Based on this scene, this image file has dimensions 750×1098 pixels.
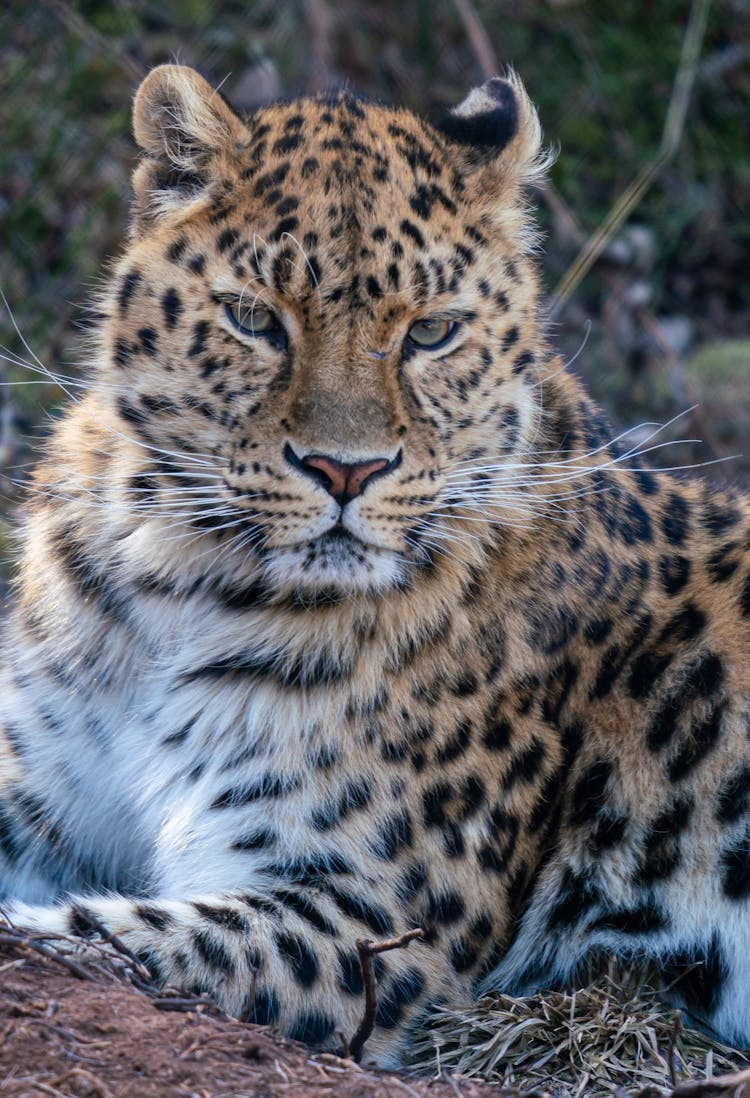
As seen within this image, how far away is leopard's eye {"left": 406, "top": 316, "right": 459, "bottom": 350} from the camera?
482 cm

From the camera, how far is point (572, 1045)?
457 cm

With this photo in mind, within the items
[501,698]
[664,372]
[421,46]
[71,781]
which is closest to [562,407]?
[501,698]

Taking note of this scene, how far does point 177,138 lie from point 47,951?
2.68 meters

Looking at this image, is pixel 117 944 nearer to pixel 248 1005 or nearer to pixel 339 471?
pixel 248 1005

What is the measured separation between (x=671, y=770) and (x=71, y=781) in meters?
2.11

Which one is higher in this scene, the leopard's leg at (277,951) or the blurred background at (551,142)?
the blurred background at (551,142)

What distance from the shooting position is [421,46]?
36.3 ft

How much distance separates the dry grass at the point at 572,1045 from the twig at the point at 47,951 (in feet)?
3.66

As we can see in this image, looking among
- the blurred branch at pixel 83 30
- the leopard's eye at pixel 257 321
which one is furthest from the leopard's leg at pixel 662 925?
the blurred branch at pixel 83 30

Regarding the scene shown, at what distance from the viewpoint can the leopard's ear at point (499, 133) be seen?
5.21m

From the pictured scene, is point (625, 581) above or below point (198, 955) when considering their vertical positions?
above

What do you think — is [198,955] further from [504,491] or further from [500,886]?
[504,491]

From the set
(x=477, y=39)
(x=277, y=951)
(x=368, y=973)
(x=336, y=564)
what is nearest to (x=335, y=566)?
(x=336, y=564)

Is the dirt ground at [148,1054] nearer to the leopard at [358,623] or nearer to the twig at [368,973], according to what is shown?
the twig at [368,973]
